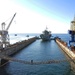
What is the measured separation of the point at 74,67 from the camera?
3612cm

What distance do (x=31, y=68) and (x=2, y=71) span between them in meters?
6.39

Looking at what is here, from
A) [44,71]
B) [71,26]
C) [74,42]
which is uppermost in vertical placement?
[71,26]

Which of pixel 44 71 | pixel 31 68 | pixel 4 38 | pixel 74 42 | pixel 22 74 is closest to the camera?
pixel 22 74

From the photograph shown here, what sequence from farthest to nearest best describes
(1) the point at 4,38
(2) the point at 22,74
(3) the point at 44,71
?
(1) the point at 4,38
(3) the point at 44,71
(2) the point at 22,74

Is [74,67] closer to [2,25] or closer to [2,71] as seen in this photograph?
[2,71]

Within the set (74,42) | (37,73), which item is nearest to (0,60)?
(37,73)

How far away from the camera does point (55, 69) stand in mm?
36156

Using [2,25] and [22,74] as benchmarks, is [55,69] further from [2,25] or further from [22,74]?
[2,25]

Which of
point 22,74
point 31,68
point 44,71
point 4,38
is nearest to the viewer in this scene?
point 22,74

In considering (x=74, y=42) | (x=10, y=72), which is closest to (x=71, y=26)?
(x=74, y=42)

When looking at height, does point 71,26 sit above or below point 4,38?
above

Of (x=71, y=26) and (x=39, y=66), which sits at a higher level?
(x=71, y=26)

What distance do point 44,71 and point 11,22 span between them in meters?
51.9

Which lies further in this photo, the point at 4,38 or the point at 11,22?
the point at 11,22
